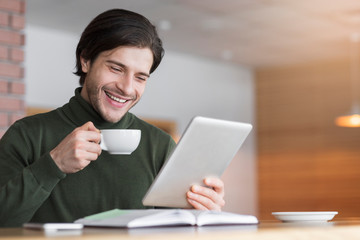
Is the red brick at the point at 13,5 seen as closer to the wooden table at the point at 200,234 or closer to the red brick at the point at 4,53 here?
the red brick at the point at 4,53

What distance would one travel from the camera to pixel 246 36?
6.77 meters

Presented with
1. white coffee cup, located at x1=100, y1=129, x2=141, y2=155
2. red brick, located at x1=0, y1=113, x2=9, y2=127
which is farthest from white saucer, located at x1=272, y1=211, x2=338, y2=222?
red brick, located at x1=0, y1=113, x2=9, y2=127

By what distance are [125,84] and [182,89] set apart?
5.98 meters

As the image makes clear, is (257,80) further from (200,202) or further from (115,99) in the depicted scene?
(200,202)

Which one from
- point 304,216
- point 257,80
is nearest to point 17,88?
point 304,216

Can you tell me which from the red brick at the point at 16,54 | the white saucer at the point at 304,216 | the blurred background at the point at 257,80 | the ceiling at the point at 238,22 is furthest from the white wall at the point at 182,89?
the white saucer at the point at 304,216

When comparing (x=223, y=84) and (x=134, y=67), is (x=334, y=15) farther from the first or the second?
(x=134, y=67)

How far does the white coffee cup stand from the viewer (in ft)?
5.58

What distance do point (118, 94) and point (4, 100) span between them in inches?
73.1

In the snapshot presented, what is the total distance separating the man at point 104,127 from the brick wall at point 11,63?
5.33ft

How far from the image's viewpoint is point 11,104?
3.57 m

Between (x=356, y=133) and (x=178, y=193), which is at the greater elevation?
(x=356, y=133)

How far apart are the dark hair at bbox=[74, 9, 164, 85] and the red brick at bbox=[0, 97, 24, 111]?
1.67m

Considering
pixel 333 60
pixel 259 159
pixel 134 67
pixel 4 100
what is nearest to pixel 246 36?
pixel 333 60
